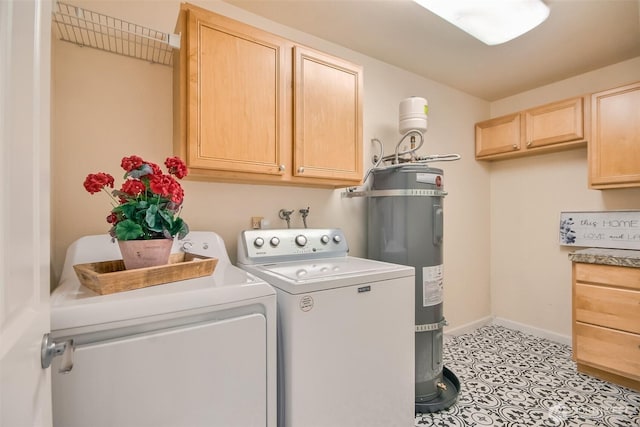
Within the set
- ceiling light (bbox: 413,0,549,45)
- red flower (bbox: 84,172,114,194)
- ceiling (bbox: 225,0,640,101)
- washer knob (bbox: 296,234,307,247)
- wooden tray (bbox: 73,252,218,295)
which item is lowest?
wooden tray (bbox: 73,252,218,295)

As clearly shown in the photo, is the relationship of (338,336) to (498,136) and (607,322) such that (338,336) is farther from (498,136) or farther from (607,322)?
(498,136)

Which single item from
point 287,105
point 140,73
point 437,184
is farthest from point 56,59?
point 437,184

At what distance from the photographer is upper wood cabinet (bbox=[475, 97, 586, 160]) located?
264 centimetres

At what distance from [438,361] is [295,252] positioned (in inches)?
48.5

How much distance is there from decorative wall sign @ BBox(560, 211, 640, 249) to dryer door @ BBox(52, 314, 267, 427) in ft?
10.1

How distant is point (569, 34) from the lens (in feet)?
7.11

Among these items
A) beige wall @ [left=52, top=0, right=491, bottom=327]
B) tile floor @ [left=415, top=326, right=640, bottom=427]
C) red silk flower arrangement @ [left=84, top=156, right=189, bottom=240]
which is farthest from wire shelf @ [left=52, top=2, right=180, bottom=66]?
tile floor @ [left=415, top=326, right=640, bottom=427]

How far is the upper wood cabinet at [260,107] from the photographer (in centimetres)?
145

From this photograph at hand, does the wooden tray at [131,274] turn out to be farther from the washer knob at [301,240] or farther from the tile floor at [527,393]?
the tile floor at [527,393]

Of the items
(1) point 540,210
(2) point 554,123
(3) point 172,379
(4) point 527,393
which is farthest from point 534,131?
(3) point 172,379

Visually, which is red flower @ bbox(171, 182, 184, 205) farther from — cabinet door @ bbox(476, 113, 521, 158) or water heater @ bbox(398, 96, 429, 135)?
cabinet door @ bbox(476, 113, 521, 158)

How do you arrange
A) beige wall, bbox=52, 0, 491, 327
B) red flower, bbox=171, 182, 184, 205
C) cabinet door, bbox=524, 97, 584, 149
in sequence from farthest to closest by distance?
1. cabinet door, bbox=524, 97, 584, 149
2. beige wall, bbox=52, 0, 491, 327
3. red flower, bbox=171, 182, 184, 205

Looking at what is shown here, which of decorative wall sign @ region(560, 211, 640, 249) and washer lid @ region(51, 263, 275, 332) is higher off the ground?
decorative wall sign @ region(560, 211, 640, 249)

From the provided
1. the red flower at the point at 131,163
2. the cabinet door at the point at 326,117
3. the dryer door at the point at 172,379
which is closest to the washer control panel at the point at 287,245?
the cabinet door at the point at 326,117
